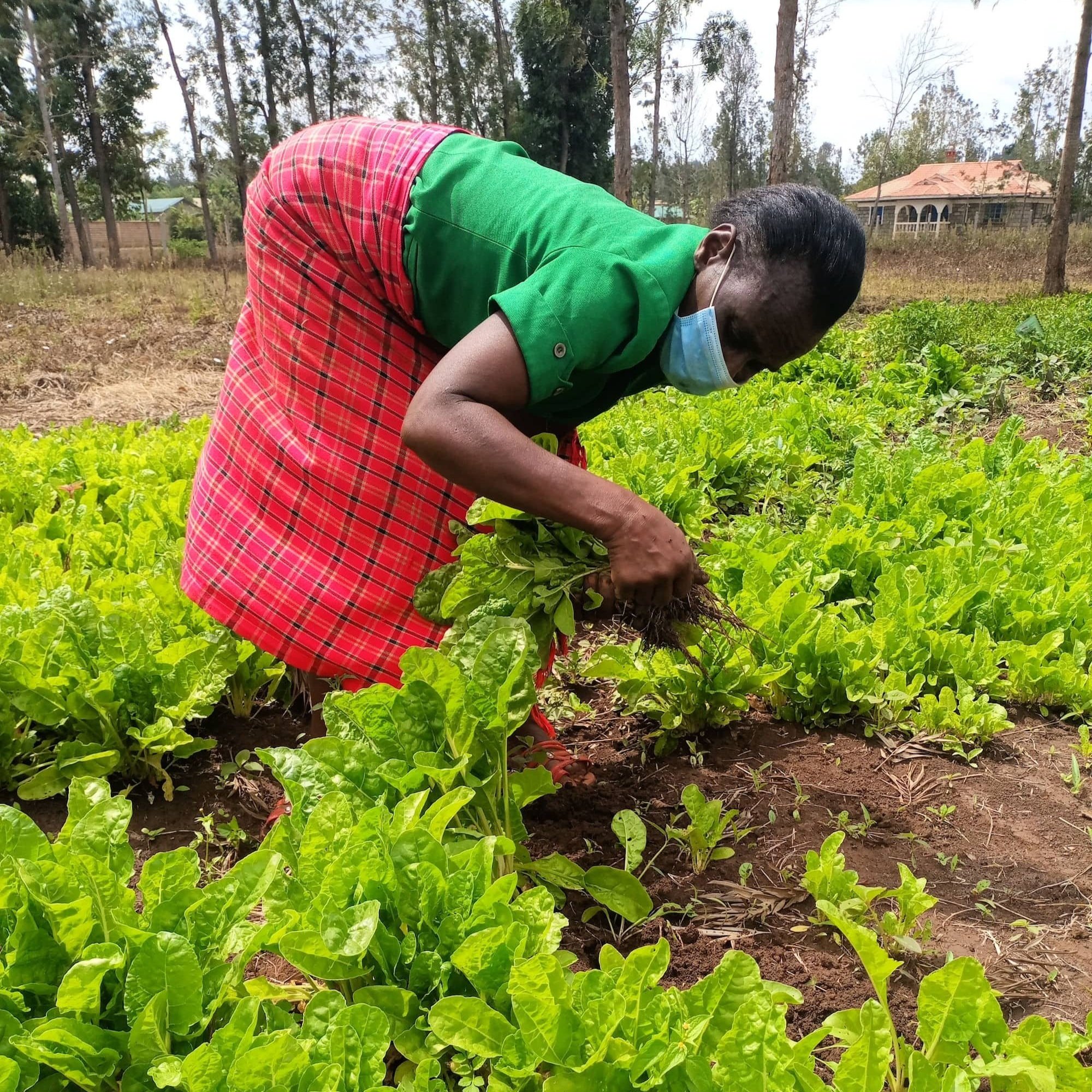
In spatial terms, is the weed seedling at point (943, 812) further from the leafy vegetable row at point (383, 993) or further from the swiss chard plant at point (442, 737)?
the swiss chard plant at point (442, 737)

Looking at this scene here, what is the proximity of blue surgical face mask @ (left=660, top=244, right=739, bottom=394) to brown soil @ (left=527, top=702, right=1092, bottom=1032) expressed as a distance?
1.11 meters

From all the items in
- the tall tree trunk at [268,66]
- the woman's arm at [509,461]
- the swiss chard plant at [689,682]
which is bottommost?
the swiss chard plant at [689,682]

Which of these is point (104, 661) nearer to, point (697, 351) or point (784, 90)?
point (697, 351)

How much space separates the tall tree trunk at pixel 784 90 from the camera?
38.3 ft

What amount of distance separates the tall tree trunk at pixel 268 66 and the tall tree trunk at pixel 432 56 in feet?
22.9

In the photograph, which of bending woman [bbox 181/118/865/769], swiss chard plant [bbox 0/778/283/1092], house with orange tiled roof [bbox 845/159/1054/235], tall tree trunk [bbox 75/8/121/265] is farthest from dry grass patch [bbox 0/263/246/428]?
house with orange tiled roof [bbox 845/159/1054/235]

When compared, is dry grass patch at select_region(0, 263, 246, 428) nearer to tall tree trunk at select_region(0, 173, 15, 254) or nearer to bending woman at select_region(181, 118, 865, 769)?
bending woman at select_region(181, 118, 865, 769)

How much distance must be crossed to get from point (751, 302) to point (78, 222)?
31220 mm

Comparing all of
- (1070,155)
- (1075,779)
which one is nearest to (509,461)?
(1075,779)

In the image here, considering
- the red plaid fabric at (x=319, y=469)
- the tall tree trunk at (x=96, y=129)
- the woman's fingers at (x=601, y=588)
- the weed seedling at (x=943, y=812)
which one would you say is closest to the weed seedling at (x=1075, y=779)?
the weed seedling at (x=943, y=812)

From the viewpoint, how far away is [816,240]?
67.6 inches

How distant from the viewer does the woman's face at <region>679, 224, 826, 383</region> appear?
1.75 metres

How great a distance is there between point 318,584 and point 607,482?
83 cm

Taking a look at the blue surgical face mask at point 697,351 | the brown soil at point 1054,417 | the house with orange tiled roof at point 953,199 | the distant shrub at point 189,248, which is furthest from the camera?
the house with orange tiled roof at point 953,199
